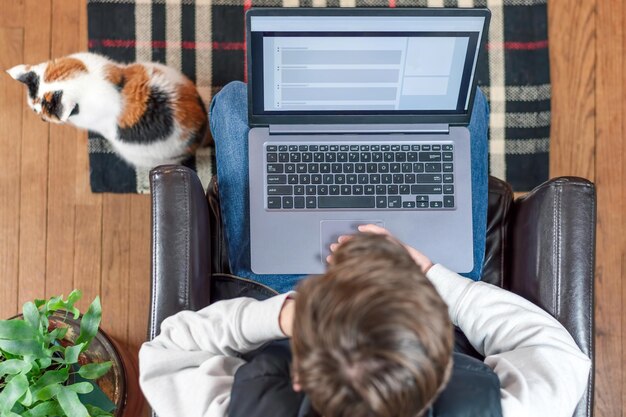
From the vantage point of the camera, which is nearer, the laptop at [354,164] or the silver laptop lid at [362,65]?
the silver laptop lid at [362,65]

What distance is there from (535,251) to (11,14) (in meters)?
1.19

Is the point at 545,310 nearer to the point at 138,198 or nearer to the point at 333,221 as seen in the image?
the point at 333,221

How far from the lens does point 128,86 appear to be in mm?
1259

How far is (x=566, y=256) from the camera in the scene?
1.02m

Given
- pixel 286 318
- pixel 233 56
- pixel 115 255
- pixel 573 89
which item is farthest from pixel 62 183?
pixel 573 89

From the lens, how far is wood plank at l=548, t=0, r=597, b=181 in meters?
1.49

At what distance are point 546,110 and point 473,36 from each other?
0.58 metres

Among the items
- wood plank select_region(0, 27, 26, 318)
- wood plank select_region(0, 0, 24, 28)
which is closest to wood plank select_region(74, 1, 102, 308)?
wood plank select_region(0, 27, 26, 318)

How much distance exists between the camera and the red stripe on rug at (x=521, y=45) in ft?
4.84

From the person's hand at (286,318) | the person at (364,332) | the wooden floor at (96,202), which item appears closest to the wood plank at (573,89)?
the wooden floor at (96,202)

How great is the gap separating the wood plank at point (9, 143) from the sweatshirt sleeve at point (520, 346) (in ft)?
3.14

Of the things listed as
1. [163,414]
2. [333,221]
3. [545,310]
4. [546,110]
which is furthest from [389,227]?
[546,110]

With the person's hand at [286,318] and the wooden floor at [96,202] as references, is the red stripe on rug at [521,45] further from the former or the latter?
the person's hand at [286,318]

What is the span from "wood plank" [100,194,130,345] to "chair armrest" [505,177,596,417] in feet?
2.81
